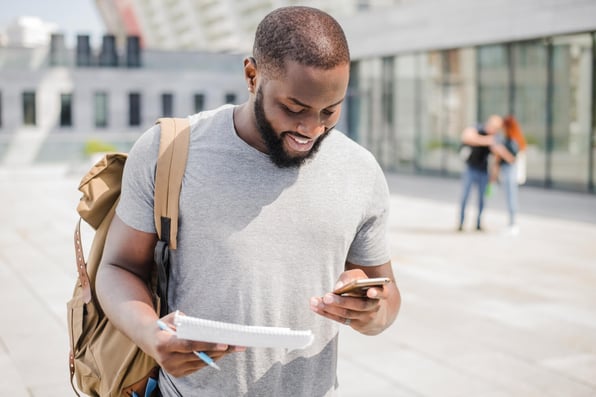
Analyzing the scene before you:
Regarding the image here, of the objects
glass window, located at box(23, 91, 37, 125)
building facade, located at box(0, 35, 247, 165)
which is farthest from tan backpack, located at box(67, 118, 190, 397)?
glass window, located at box(23, 91, 37, 125)

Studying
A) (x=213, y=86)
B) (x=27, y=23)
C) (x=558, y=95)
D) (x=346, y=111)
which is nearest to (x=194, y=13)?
(x=27, y=23)

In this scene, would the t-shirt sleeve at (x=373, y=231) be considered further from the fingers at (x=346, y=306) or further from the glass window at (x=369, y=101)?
the glass window at (x=369, y=101)

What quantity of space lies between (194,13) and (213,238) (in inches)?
3468

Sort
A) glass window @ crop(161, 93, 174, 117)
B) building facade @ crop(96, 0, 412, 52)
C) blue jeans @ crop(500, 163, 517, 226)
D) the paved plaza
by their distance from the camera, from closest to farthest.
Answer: the paved plaza
blue jeans @ crop(500, 163, 517, 226)
glass window @ crop(161, 93, 174, 117)
building facade @ crop(96, 0, 412, 52)

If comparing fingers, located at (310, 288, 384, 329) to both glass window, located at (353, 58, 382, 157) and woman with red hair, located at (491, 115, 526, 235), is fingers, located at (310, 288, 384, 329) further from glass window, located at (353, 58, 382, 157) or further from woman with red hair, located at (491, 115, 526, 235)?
glass window, located at (353, 58, 382, 157)

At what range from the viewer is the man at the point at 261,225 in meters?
1.96

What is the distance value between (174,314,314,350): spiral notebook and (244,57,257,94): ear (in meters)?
0.67

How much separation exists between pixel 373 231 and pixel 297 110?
1.51ft

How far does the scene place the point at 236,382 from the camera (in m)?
2.06

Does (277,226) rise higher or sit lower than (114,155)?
lower

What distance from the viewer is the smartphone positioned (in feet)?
6.08

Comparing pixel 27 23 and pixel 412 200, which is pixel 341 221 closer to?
pixel 412 200

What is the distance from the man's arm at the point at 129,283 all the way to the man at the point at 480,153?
1039 centimetres

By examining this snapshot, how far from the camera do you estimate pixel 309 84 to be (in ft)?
6.25
